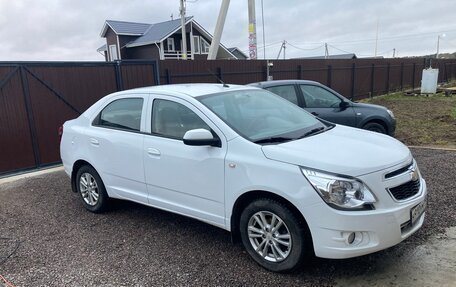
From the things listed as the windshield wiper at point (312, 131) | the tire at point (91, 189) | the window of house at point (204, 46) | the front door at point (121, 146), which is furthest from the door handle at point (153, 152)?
the window of house at point (204, 46)

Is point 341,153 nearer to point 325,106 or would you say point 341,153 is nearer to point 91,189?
point 91,189

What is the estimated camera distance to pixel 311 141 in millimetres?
3533

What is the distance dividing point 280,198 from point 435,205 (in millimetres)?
2632

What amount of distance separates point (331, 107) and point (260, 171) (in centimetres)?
470

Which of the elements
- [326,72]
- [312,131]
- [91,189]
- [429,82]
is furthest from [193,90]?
[429,82]

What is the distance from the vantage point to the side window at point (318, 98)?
7.41 m

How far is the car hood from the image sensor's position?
3.04 m

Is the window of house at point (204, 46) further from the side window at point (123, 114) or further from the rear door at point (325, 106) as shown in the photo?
the side window at point (123, 114)

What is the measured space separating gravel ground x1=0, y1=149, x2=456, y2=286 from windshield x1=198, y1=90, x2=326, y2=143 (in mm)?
1223

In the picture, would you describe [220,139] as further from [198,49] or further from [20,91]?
[198,49]

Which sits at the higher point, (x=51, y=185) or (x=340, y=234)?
(x=340, y=234)

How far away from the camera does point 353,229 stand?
2939 millimetres

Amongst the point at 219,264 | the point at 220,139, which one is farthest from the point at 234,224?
the point at 220,139

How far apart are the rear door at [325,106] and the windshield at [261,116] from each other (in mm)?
2931
